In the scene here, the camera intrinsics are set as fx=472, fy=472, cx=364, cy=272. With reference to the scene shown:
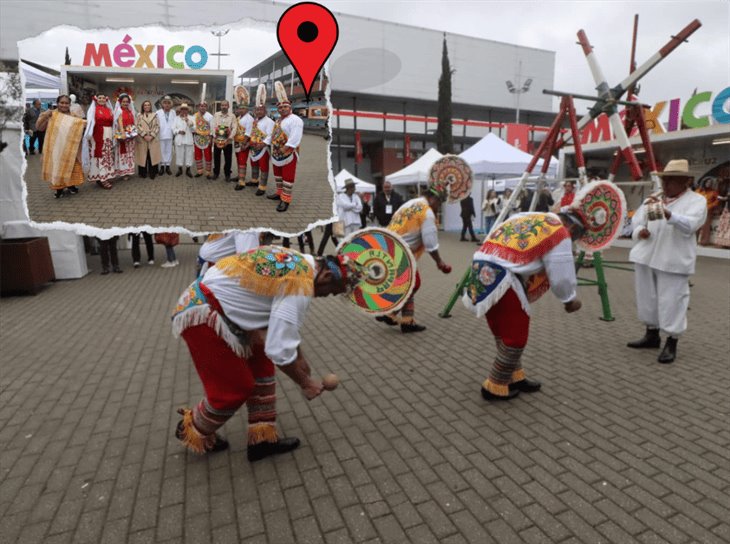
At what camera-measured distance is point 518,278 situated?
3568 mm

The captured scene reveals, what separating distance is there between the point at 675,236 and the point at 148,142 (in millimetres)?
4965

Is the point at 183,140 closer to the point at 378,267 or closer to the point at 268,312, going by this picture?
the point at 378,267

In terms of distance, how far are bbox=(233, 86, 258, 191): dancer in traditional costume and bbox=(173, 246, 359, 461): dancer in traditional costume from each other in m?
1.06

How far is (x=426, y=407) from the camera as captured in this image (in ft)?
12.3

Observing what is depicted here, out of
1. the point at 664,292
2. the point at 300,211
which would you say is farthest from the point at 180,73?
the point at 664,292

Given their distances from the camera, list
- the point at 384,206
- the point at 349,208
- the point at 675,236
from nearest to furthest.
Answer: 1. the point at 675,236
2. the point at 349,208
3. the point at 384,206

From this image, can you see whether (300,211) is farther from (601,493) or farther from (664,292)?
(664,292)

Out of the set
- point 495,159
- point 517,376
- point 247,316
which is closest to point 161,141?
point 247,316

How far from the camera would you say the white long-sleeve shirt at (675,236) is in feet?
14.4

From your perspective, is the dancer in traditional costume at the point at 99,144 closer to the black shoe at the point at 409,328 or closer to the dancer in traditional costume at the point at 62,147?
the dancer in traditional costume at the point at 62,147

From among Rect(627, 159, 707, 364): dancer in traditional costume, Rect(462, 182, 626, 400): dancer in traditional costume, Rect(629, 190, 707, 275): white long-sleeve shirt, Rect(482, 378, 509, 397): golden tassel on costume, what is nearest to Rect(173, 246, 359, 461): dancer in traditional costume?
Rect(462, 182, 626, 400): dancer in traditional costume

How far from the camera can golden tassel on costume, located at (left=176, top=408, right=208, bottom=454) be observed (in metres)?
2.92

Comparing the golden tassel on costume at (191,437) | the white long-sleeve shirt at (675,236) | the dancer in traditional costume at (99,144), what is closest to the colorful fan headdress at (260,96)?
the dancer in traditional costume at (99,144)

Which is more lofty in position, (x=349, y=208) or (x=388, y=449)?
(x=349, y=208)
